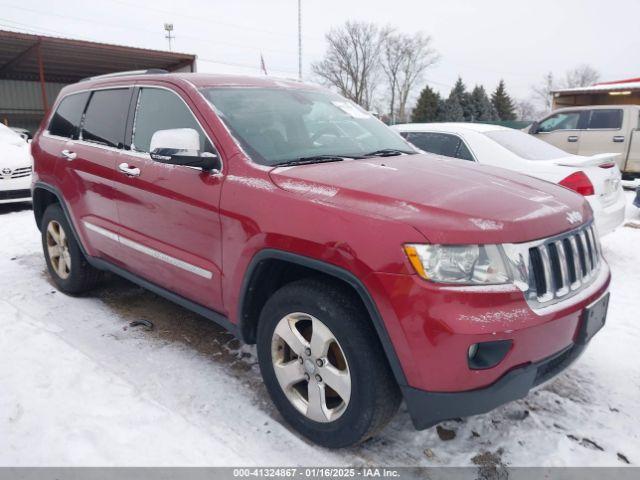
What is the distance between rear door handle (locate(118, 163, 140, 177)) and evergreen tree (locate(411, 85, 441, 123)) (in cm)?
4761

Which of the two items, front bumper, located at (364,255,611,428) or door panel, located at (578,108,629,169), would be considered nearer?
front bumper, located at (364,255,611,428)

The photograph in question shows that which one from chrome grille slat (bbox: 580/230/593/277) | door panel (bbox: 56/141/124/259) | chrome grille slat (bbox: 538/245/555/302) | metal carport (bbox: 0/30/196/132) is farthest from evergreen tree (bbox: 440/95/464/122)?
chrome grille slat (bbox: 538/245/555/302)

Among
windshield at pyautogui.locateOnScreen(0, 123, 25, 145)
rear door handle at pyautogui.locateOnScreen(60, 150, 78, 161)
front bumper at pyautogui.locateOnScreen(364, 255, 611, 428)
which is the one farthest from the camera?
windshield at pyautogui.locateOnScreen(0, 123, 25, 145)

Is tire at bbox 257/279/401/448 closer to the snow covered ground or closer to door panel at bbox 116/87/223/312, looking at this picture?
the snow covered ground

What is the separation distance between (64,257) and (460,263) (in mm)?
3660

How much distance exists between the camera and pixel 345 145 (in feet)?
10.0

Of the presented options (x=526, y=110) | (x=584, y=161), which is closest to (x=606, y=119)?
(x=584, y=161)

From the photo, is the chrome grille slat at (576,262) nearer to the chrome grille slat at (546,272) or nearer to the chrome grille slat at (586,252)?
the chrome grille slat at (586,252)

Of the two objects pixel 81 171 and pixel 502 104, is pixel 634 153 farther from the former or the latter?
pixel 502 104

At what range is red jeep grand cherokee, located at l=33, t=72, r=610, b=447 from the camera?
1.93m

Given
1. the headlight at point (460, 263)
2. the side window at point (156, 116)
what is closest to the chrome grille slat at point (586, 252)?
the headlight at point (460, 263)

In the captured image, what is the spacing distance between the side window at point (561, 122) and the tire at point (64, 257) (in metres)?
10.7

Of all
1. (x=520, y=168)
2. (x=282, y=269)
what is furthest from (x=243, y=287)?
(x=520, y=168)

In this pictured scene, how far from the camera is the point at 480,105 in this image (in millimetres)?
48219
